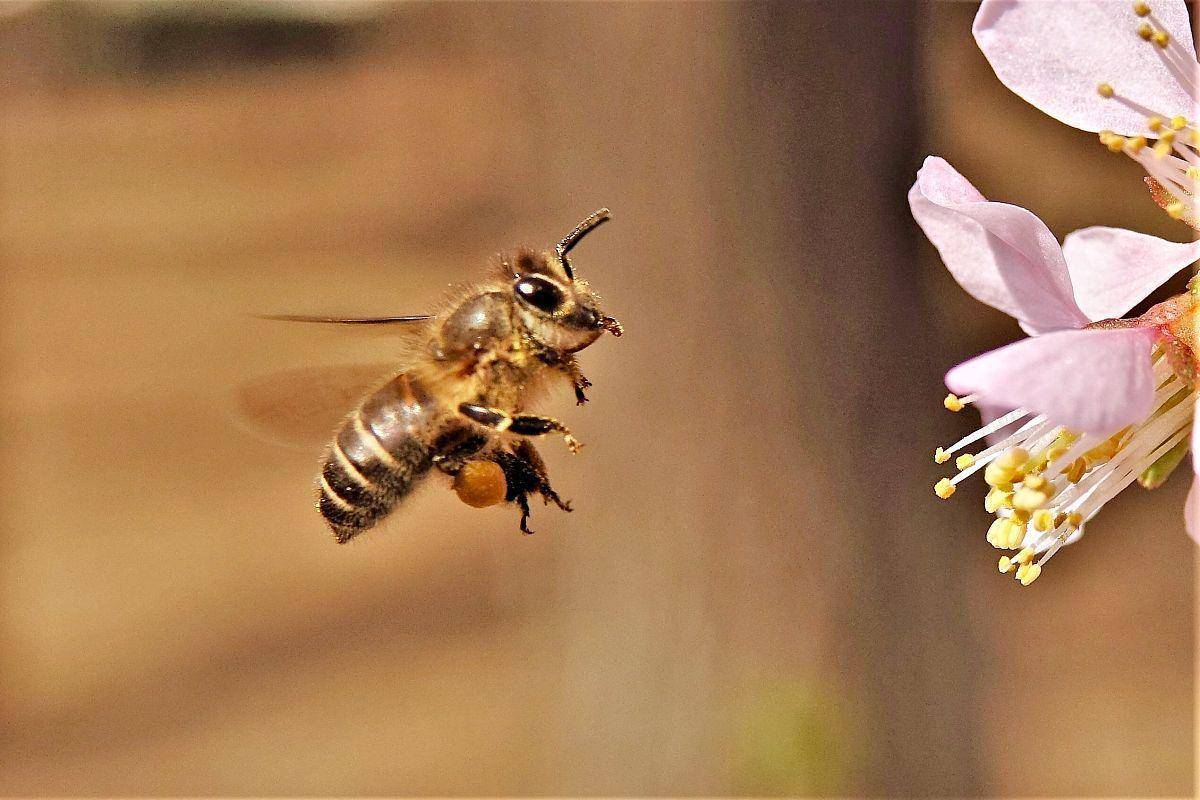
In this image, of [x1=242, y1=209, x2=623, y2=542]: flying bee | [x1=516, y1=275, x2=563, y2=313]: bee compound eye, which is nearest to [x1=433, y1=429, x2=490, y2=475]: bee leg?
[x1=242, y1=209, x2=623, y2=542]: flying bee

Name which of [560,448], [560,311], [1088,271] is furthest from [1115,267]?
[560,448]

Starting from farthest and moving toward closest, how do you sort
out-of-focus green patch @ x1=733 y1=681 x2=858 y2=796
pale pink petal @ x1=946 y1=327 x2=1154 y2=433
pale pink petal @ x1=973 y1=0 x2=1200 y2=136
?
1. out-of-focus green patch @ x1=733 y1=681 x2=858 y2=796
2. pale pink petal @ x1=973 y1=0 x2=1200 y2=136
3. pale pink petal @ x1=946 y1=327 x2=1154 y2=433

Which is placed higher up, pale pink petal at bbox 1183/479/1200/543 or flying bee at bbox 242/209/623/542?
flying bee at bbox 242/209/623/542

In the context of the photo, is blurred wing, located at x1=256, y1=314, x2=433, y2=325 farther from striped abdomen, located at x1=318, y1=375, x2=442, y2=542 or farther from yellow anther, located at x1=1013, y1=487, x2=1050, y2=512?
yellow anther, located at x1=1013, y1=487, x2=1050, y2=512

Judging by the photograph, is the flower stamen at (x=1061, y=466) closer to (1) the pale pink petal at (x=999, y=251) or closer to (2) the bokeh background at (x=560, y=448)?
(1) the pale pink petal at (x=999, y=251)

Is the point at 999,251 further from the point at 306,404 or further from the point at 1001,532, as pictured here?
the point at 306,404

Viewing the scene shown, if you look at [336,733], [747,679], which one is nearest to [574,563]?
[747,679]

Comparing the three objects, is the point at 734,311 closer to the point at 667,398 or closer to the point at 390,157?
the point at 667,398
